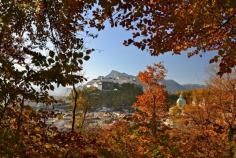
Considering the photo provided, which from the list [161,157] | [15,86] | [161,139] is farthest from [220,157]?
[15,86]

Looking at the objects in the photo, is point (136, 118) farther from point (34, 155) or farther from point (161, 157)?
point (34, 155)

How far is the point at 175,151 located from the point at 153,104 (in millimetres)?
9463

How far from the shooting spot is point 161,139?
2681 cm

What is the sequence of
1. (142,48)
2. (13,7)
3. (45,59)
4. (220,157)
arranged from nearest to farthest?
(45,59), (13,7), (142,48), (220,157)

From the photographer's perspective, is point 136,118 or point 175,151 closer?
point 175,151

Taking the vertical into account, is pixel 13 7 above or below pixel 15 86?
above

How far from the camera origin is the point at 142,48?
8203 millimetres

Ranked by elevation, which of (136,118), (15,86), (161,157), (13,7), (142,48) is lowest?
(161,157)

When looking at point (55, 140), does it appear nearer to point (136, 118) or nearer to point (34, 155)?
point (34, 155)

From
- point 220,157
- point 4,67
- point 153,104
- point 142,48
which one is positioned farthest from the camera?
point 153,104

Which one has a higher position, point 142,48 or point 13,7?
point 13,7

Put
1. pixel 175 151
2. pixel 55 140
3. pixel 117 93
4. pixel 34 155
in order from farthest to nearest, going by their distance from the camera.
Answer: pixel 117 93, pixel 175 151, pixel 34 155, pixel 55 140

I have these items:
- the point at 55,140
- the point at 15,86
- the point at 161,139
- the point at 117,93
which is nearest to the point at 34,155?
the point at 55,140

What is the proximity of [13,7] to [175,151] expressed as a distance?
17.8m
